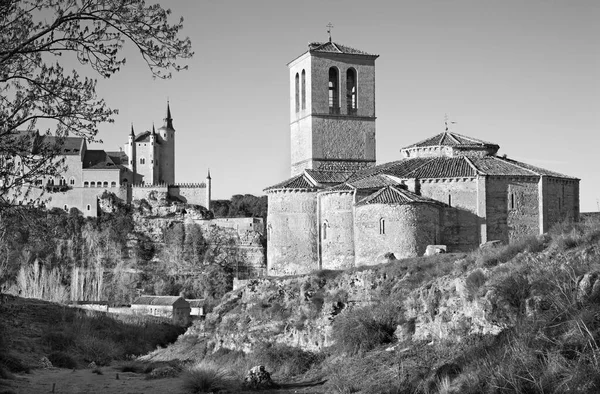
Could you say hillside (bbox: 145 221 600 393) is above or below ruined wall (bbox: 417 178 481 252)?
below

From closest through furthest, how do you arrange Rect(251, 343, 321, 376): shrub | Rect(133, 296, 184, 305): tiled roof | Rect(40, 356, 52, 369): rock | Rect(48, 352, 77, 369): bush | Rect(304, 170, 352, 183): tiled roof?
Rect(251, 343, 321, 376): shrub, Rect(40, 356, 52, 369): rock, Rect(48, 352, 77, 369): bush, Rect(304, 170, 352, 183): tiled roof, Rect(133, 296, 184, 305): tiled roof

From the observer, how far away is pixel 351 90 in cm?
4600

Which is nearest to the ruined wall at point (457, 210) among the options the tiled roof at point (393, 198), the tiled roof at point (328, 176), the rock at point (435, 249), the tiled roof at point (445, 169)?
the tiled roof at point (445, 169)

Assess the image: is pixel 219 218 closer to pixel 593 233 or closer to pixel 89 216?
pixel 89 216

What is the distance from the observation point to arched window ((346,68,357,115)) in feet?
149

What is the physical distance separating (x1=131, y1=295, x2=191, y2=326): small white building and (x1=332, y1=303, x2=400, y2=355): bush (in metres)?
32.2

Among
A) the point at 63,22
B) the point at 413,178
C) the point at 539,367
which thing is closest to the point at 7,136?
the point at 63,22

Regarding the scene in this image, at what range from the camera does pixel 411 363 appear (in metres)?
20.1

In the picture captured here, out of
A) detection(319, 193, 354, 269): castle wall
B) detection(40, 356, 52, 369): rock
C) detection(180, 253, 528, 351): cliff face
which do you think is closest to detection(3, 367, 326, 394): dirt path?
detection(40, 356, 52, 369): rock

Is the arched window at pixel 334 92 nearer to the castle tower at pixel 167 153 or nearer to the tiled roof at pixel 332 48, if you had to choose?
the tiled roof at pixel 332 48

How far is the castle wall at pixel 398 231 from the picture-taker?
3484 centimetres

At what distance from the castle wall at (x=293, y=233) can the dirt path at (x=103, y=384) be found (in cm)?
1214

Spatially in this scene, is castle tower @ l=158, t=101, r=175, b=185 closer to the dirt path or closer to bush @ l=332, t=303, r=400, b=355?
the dirt path

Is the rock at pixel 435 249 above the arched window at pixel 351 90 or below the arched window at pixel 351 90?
below
